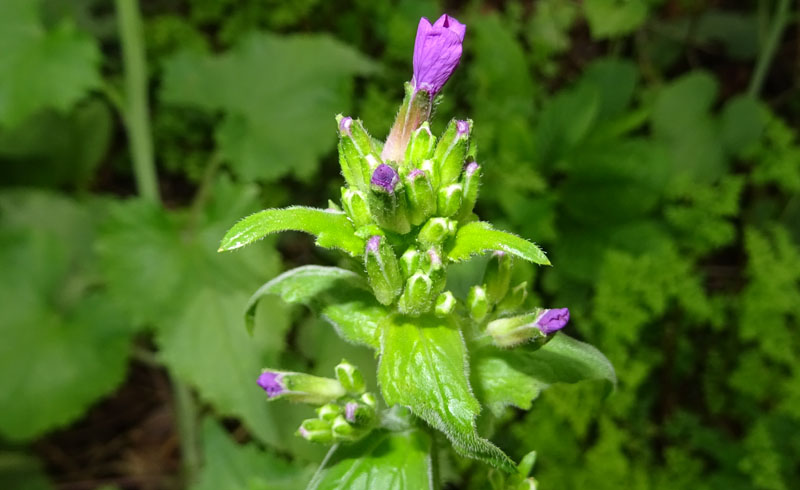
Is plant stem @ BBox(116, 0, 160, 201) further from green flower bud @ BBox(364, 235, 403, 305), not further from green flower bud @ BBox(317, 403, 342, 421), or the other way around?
green flower bud @ BBox(364, 235, 403, 305)

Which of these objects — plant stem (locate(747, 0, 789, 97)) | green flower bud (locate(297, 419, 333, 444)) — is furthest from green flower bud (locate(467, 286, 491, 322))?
plant stem (locate(747, 0, 789, 97))

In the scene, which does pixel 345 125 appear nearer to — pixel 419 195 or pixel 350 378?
pixel 419 195

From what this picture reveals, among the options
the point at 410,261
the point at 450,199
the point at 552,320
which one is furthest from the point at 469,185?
→ the point at 552,320

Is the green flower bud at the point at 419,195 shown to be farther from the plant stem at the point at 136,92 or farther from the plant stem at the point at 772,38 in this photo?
the plant stem at the point at 772,38

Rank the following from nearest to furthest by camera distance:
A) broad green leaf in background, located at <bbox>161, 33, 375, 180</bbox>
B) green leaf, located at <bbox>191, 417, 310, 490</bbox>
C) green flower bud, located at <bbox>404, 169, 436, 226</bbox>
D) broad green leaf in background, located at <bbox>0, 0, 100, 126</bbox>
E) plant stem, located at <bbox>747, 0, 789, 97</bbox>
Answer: green flower bud, located at <bbox>404, 169, 436, 226</bbox> → green leaf, located at <bbox>191, 417, 310, 490</bbox> → broad green leaf in background, located at <bbox>0, 0, 100, 126</bbox> → broad green leaf in background, located at <bbox>161, 33, 375, 180</bbox> → plant stem, located at <bbox>747, 0, 789, 97</bbox>

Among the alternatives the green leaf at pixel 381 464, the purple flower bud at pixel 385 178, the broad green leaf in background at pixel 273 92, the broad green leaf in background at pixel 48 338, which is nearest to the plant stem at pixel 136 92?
the broad green leaf in background at pixel 273 92

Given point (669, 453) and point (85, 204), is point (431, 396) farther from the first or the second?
point (85, 204)
